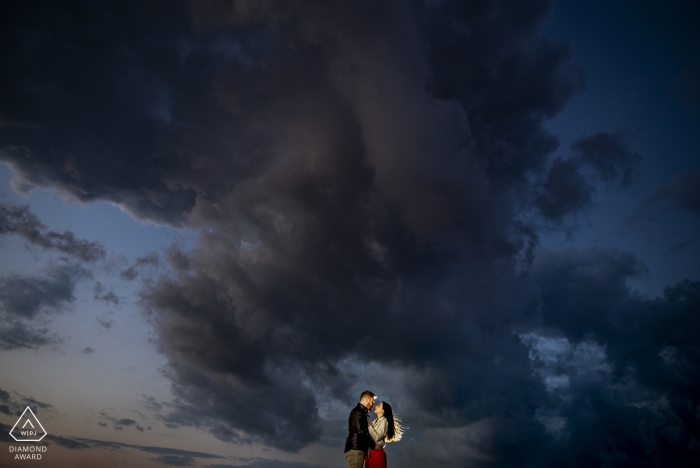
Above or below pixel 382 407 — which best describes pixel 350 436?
below

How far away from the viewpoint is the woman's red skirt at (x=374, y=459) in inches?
662

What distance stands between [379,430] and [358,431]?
3.72 ft

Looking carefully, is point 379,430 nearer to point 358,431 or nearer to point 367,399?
point 358,431

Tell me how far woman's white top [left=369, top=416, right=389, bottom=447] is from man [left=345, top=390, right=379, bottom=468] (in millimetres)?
286

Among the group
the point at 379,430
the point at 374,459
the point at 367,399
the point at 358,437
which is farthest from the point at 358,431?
the point at 374,459

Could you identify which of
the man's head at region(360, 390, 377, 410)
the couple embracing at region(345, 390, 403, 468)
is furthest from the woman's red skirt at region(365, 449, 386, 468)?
the man's head at region(360, 390, 377, 410)

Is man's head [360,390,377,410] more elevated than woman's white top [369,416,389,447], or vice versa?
man's head [360,390,377,410]

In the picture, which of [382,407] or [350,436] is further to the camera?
[382,407]

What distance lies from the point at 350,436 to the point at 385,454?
2085 mm

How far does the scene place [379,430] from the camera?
1705cm

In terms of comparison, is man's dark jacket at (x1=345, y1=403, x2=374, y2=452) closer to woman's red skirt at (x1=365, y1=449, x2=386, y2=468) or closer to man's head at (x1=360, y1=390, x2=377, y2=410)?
man's head at (x1=360, y1=390, x2=377, y2=410)

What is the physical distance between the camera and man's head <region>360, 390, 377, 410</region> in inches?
661

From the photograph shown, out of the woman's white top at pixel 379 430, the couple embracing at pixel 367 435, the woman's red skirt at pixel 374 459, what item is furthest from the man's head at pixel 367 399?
the woman's red skirt at pixel 374 459

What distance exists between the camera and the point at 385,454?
684 inches
